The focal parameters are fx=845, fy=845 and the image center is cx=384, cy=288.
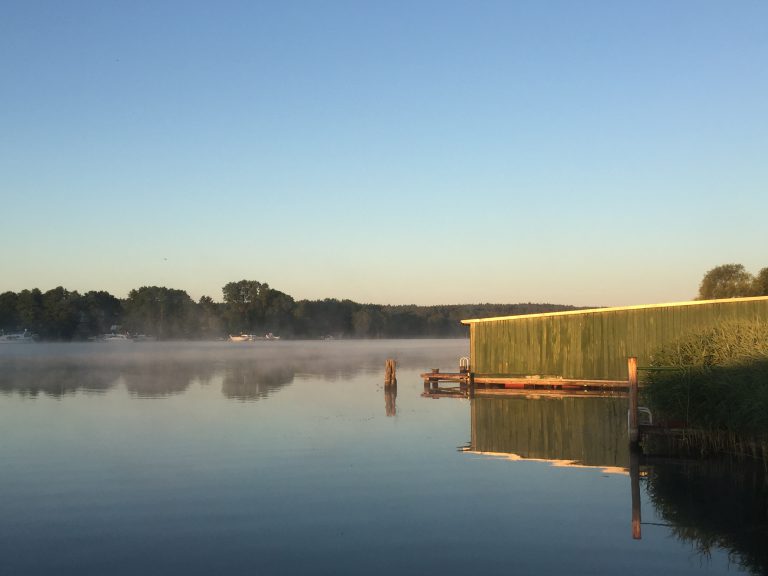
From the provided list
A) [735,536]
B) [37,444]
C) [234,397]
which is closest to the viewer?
[735,536]

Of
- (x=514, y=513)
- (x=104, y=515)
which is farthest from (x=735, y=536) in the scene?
(x=104, y=515)

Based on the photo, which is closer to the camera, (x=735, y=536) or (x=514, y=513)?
(x=735, y=536)

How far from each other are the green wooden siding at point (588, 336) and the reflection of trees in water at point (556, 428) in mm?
2827

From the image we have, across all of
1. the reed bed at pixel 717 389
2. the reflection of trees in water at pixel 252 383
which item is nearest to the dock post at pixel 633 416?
the reed bed at pixel 717 389

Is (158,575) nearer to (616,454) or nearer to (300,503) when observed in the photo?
(300,503)

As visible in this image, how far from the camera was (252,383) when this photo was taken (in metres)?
55.4

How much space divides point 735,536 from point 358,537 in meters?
6.41

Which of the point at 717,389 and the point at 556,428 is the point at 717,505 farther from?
the point at 556,428

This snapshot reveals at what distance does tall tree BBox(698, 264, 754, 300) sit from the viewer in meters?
99.6

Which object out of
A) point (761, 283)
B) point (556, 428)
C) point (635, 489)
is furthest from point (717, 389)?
point (761, 283)

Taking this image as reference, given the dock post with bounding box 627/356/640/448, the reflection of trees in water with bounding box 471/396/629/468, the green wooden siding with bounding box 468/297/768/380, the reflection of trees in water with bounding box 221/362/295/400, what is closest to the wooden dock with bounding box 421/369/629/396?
the green wooden siding with bounding box 468/297/768/380

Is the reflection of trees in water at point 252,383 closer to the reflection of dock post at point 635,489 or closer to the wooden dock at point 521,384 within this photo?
the wooden dock at point 521,384

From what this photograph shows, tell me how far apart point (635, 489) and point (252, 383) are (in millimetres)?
39532

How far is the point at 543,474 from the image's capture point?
808 inches
